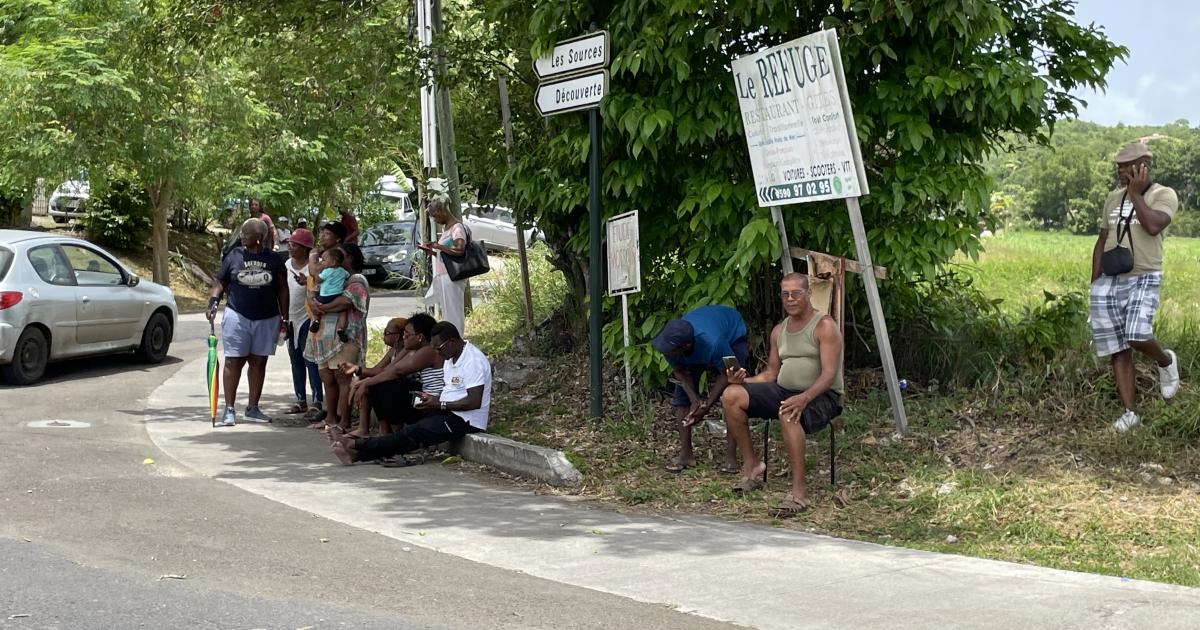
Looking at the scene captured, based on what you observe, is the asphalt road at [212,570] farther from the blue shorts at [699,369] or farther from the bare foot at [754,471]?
the blue shorts at [699,369]

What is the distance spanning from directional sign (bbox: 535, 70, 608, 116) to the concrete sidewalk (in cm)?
279

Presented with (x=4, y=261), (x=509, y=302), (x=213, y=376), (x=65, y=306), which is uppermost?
(x=4, y=261)

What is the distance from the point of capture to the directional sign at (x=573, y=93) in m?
9.58

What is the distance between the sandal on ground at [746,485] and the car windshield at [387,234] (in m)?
25.0

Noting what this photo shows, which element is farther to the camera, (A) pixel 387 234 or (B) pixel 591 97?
(A) pixel 387 234

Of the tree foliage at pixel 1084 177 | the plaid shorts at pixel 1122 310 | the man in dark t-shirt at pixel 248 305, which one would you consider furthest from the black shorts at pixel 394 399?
the tree foliage at pixel 1084 177

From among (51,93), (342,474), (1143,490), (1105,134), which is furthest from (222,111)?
(1105,134)

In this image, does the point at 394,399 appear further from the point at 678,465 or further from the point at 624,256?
the point at 678,465

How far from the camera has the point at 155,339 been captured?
52.6 feet

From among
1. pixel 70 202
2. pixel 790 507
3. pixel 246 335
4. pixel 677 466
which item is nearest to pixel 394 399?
pixel 246 335

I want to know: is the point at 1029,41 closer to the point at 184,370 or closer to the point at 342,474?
the point at 342,474

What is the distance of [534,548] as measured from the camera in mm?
7027

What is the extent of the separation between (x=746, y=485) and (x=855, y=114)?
268 centimetres

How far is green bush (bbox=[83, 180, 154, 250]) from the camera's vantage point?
31406mm
